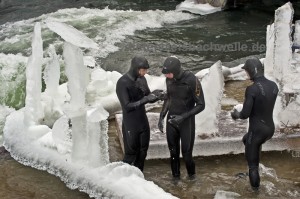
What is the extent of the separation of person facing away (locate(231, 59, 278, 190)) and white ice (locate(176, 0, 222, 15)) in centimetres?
1402

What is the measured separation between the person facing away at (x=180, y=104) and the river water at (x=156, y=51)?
2.11 feet

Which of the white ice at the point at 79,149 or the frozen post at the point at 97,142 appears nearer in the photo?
the white ice at the point at 79,149

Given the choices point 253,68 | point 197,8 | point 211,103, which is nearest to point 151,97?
point 253,68

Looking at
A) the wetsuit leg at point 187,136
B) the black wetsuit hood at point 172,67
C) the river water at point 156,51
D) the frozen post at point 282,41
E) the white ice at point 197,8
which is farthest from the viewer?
the white ice at point 197,8

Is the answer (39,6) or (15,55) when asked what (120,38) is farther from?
(39,6)

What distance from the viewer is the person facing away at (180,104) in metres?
6.37

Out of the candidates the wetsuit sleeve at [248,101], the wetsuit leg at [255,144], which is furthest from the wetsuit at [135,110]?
the wetsuit leg at [255,144]

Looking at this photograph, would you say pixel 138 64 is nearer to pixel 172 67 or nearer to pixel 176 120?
pixel 172 67

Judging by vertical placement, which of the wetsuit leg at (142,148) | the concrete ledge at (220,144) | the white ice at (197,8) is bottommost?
the white ice at (197,8)

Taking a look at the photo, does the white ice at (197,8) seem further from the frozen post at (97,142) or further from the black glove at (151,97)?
the black glove at (151,97)

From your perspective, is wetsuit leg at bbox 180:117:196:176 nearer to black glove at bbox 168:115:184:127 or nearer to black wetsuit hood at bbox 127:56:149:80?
black glove at bbox 168:115:184:127

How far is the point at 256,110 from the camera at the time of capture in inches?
248

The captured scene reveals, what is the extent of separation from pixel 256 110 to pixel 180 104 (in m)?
1.01

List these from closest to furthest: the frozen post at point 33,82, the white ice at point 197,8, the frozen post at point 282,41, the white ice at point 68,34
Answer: the white ice at point 68,34, the frozen post at point 282,41, the frozen post at point 33,82, the white ice at point 197,8
